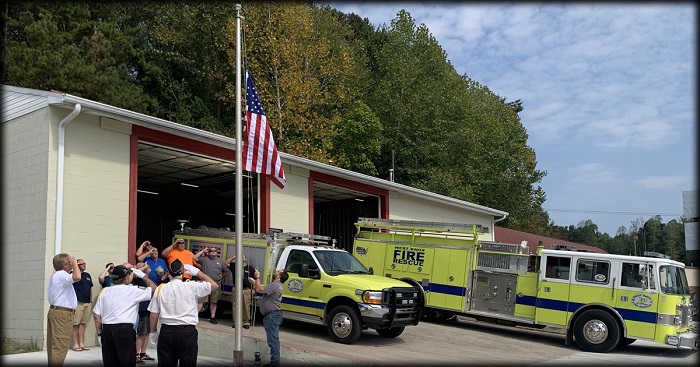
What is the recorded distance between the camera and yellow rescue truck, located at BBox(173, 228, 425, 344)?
13.5 m

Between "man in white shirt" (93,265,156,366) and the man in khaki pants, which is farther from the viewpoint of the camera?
the man in khaki pants

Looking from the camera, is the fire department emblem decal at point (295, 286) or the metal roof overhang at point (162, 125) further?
the fire department emblem decal at point (295, 286)

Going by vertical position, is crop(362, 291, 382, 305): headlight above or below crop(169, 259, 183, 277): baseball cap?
below

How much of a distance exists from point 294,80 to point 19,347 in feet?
79.9

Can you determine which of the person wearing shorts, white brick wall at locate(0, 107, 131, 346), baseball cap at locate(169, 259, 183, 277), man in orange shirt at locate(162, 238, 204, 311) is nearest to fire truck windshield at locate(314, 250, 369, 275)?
the person wearing shorts

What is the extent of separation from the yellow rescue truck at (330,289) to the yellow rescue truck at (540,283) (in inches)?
99.1

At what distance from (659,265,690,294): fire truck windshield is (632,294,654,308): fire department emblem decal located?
1.24ft

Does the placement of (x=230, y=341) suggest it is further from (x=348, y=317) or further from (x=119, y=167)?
(x=119, y=167)

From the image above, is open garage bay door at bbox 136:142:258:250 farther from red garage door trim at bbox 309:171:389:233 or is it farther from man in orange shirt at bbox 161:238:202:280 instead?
man in orange shirt at bbox 161:238:202:280

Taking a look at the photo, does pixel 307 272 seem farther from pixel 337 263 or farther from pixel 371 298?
pixel 371 298

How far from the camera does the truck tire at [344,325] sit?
1352 centimetres

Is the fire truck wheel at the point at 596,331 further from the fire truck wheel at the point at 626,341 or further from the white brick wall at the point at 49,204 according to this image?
the white brick wall at the point at 49,204

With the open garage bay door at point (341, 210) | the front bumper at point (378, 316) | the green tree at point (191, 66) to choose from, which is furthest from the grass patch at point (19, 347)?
the green tree at point (191, 66)

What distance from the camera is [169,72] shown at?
40.3 m
